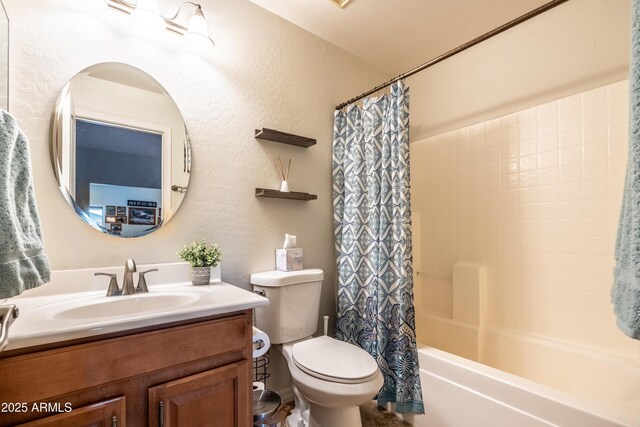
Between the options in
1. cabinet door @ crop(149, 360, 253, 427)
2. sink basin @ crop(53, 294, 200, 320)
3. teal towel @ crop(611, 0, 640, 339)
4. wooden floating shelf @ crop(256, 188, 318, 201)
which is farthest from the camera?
wooden floating shelf @ crop(256, 188, 318, 201)

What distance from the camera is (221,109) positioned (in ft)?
5.12

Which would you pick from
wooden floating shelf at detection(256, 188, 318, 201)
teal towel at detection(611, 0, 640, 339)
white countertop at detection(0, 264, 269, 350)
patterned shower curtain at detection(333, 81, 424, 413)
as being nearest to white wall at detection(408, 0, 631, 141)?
patterned shower curtain at detection(333, 81, 424, 413)

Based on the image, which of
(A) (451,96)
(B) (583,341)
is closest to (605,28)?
(A) (451,96)

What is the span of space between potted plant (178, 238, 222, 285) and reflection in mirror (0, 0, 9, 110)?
841 millimetres

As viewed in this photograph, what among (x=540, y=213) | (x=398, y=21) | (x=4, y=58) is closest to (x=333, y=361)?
(x=540, y=213)

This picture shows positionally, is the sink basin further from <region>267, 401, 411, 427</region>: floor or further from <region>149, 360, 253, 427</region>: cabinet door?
<region>267, 401, 411, 427</region>: floor

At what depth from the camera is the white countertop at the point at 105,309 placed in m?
0.72

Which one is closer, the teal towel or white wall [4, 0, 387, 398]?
the teal towel

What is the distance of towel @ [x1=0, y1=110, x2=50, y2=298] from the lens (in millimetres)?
587

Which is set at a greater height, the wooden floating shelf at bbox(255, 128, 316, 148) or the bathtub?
the wooden floating shelf at bbox(255, 128, 316, 148)

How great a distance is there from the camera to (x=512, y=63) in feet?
6.38

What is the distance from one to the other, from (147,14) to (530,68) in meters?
2.28

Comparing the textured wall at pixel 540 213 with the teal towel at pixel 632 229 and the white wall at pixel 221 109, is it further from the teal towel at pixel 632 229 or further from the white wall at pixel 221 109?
the teal towel at pixel 632 229

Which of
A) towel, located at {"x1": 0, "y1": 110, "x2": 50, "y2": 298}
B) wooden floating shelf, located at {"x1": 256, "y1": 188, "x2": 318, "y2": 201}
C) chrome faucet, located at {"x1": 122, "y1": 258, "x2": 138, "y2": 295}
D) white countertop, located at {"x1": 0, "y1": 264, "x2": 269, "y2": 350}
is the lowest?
white countertop, located at {"x1": 0, "y1": 264, "x2": 269, "y2": 350}
